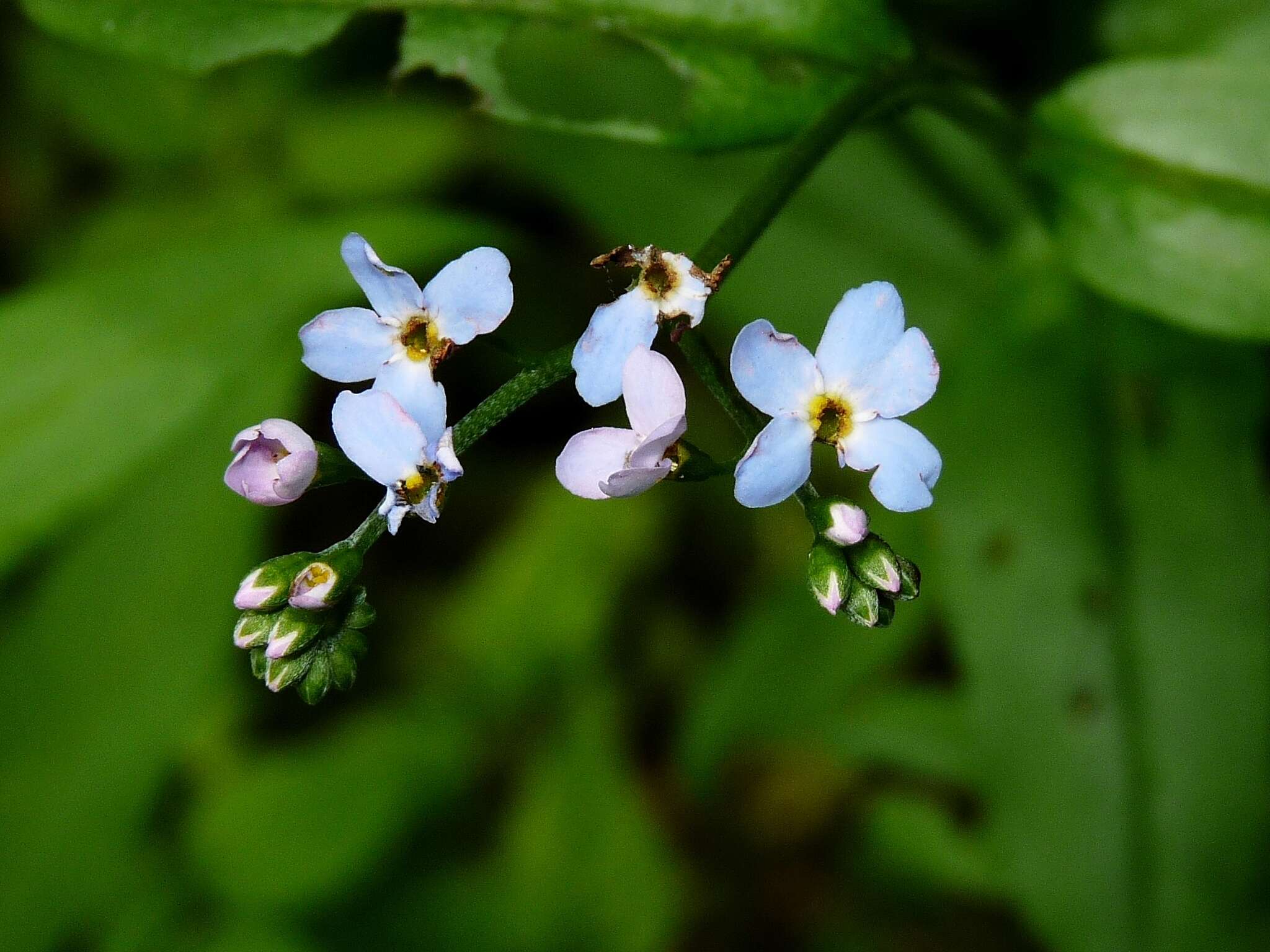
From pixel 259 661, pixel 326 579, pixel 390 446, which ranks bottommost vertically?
pixel 259 661

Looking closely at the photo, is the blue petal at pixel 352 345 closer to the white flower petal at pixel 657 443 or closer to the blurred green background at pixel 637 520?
the blurred green background at pixel 637 520

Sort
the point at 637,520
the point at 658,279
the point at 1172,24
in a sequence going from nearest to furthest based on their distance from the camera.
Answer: the point at 658,279 < the point at 1172,24 < the point at 637,520

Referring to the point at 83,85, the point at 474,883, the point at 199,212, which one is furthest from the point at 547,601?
the point at 83,85

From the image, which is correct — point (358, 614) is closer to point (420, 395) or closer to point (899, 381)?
point (420, 395)

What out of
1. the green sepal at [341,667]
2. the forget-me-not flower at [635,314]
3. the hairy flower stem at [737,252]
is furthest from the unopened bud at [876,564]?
the green sepal at [341,667]

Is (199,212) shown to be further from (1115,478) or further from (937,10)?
(1115,478)

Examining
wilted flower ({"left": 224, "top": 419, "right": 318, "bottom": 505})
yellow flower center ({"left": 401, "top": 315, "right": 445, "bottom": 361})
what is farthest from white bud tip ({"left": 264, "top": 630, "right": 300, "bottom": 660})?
yellow flower center ({"left": 401, "top": 315, "right": 445, "bottom": 361})

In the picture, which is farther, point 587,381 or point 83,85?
point 83,85

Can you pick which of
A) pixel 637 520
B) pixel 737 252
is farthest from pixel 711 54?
pixel 637 520
